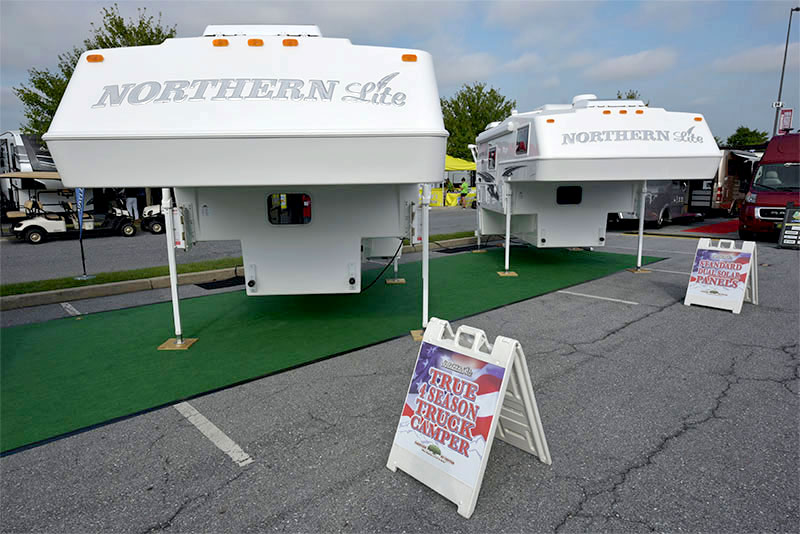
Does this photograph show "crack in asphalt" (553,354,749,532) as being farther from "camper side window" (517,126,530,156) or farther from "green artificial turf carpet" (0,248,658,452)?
"camper side window" (517,126,530,156)

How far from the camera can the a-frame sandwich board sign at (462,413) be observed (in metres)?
2.49

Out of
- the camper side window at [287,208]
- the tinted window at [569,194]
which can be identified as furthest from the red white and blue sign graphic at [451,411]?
the tinted window at [569,194]

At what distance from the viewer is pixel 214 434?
10.8 feet

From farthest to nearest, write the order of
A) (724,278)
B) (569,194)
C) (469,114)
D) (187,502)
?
1. (469,114)
2. (569,194)
3. (724,278)
4. (187,502)

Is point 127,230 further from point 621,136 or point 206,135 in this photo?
point 621,136

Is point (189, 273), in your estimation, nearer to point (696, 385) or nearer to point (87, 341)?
point (87, 341)

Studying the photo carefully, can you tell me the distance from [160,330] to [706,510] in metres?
5.41

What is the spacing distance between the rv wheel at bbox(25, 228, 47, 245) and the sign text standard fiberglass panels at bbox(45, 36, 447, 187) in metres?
12.2

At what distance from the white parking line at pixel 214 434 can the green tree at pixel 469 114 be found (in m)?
31.0

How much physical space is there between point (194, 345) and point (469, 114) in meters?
31.7

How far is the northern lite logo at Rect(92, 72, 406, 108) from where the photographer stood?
3.79 metres

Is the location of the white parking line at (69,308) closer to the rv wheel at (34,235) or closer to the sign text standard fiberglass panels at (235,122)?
the sign text standard fiberglass panels at (235,122)

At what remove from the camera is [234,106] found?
377 cm

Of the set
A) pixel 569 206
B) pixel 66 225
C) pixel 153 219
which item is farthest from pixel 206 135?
pixel 153 219
